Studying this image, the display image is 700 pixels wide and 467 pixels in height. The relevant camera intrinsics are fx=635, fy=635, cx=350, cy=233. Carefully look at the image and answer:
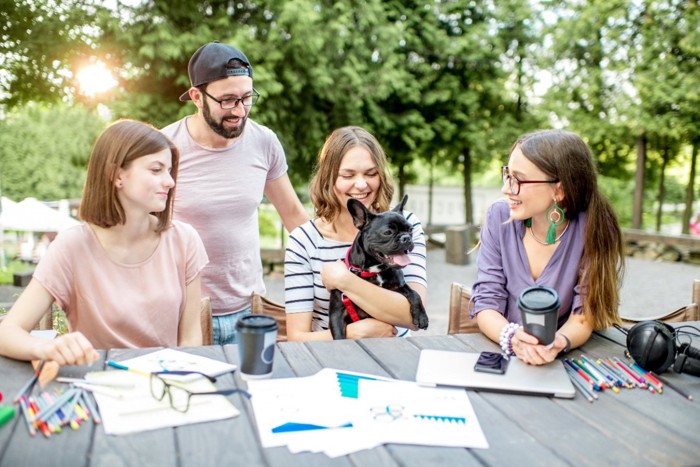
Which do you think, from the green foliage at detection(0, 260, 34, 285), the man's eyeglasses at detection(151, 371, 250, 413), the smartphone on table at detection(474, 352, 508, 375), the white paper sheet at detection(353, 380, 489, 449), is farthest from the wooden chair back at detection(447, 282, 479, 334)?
the green foliage at detection(0, 260, 34, 285)

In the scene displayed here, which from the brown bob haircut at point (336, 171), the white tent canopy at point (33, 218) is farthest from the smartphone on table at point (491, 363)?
the white tent canopy at point (33, 218)

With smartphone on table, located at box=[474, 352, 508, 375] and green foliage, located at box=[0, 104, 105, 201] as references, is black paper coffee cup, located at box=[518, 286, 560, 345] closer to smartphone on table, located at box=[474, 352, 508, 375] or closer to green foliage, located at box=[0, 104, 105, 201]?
smartphone on table, located at box=[474, 352, 508, 375]

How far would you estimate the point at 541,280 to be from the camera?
8.16ft

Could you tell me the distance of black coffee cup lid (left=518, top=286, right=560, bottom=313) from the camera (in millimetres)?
1863

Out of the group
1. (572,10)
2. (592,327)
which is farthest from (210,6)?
(592,327)

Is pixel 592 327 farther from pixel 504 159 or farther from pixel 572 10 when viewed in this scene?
pixel 504 159

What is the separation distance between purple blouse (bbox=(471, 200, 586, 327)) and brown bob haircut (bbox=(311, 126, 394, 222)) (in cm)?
46

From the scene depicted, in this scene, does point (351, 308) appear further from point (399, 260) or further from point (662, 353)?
point (662, 353)

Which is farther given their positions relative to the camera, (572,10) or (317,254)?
(572,10)

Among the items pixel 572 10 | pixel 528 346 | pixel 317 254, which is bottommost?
pixel 528 346

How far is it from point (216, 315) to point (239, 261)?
292mm

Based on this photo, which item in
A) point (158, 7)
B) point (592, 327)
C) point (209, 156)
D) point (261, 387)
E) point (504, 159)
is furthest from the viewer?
point (504, 159)

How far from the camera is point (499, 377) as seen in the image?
1.91 metres

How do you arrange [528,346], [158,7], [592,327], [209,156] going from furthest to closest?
[158,7]
[209,156]
[592,327]
[528,346]
